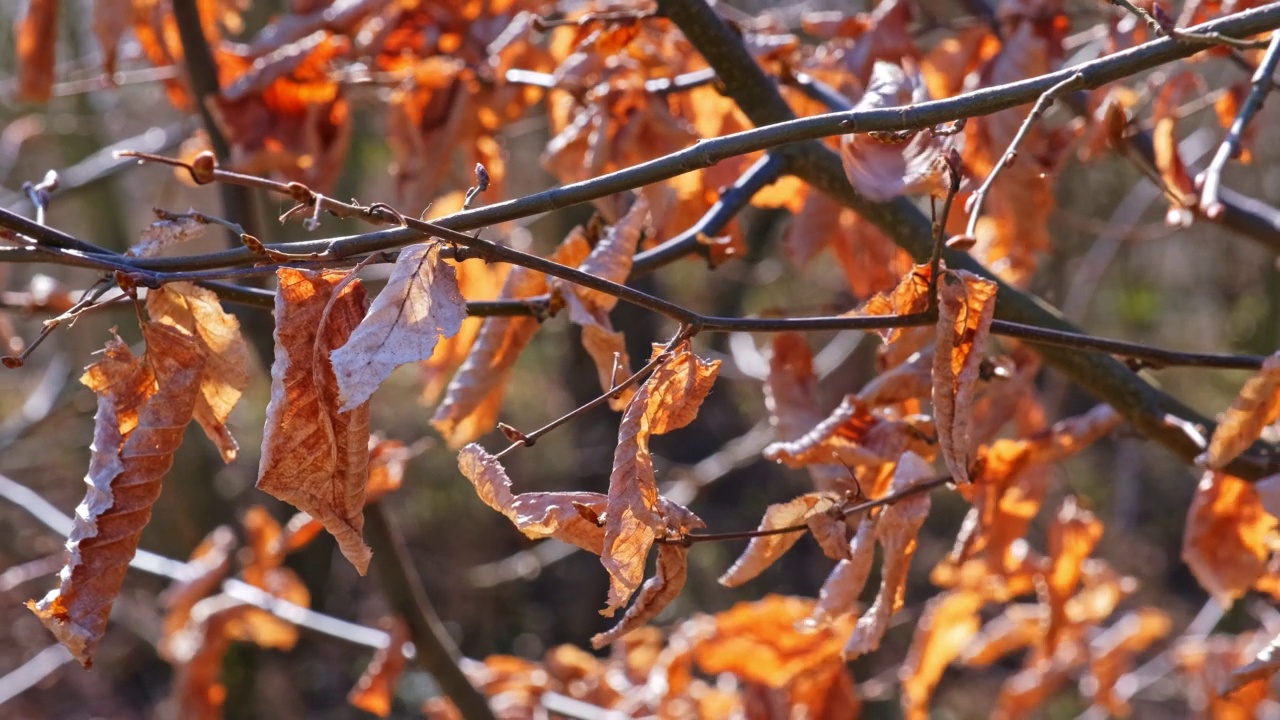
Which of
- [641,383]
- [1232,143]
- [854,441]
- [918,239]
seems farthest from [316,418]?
[1232,143]

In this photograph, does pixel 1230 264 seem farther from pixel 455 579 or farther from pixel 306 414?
pixel 306 414

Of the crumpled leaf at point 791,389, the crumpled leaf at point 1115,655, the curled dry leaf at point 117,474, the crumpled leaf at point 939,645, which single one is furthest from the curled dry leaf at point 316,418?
the crumpled leaf at point 1115,655

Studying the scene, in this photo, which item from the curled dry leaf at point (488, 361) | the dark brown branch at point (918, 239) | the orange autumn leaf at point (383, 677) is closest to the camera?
the curled dry leaf at point (488, 361)

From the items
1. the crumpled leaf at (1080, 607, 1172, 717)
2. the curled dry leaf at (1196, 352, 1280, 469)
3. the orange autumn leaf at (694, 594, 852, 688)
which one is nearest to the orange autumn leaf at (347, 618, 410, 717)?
the orange autumn leaf at (694, 594, 852, 688)

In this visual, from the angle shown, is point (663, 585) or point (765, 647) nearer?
point (663, 585)

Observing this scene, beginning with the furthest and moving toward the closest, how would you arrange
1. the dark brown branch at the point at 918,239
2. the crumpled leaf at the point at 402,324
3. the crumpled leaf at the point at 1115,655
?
the crumpled leaf at the point at 1115,655
the dark brown branch at the point at 918,239
the crumpled leaf at the point at 402,324

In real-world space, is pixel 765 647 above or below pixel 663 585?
below

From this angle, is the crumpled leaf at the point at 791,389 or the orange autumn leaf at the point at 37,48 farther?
the orange autumn leaf at the point at 37,48

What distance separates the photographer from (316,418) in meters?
0.72

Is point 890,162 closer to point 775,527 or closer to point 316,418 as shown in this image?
point 775,527

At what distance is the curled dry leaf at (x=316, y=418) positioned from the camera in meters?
0.71

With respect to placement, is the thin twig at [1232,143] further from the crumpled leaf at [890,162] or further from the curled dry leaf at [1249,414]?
the crumpled leaf at [890,162]

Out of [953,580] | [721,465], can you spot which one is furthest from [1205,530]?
[721,465]

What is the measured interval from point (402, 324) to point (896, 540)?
51 cm
